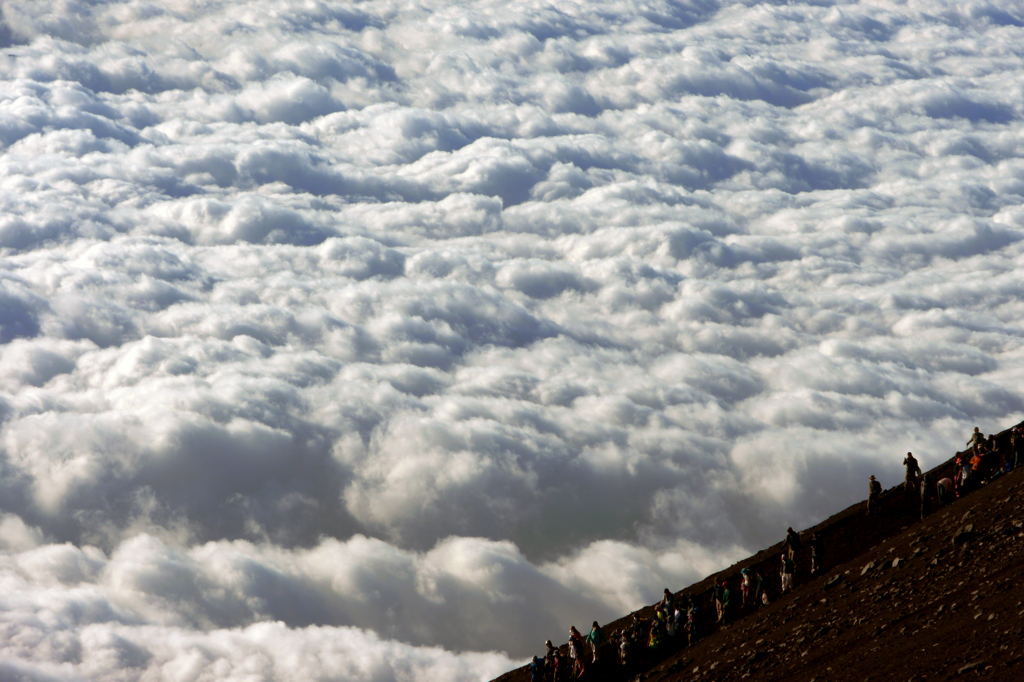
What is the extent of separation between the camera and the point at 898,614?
31.2 meters

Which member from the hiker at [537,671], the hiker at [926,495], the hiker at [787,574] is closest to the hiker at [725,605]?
the hiker at [787,574]

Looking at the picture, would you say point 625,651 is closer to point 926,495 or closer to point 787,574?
point 787,574

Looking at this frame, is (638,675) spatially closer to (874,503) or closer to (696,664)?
(696,664)

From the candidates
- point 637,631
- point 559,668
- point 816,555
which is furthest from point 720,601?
point 559,668

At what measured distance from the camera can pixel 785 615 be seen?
36500 mm

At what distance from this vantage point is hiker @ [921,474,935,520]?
41.6 meters

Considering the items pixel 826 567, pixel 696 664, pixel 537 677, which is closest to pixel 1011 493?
pixel 826 567

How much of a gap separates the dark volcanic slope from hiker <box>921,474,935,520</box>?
0.73 meters

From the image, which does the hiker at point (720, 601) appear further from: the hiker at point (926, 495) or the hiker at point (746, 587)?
the hiker at point (926, 495)

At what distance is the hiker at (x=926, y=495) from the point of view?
4156 centimetres

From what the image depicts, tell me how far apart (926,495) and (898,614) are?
1347 cm

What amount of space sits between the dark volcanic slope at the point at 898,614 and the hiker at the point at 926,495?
727mm

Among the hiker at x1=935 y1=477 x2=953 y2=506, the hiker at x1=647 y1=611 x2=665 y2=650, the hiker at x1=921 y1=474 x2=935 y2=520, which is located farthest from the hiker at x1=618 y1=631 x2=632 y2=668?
the hiker at x1=935 y1=477 x2=953 y2=506

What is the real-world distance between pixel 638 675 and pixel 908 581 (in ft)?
38.8
